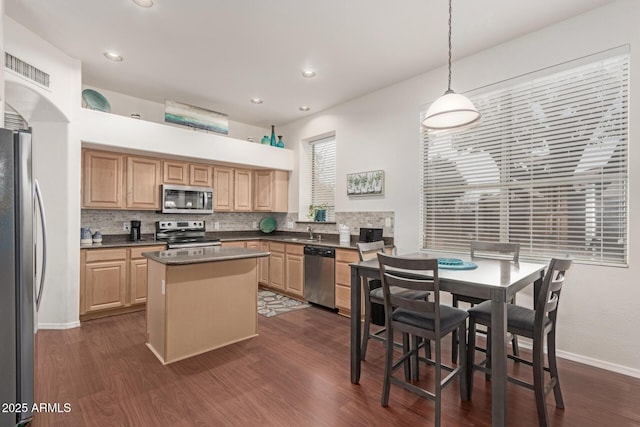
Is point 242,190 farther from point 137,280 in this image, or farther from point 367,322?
point 367,322

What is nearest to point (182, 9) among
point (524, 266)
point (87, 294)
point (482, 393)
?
point (87, 294)

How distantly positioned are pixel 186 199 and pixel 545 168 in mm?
4518

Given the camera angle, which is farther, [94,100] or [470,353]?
[94,100]

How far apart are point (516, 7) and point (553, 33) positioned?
0.57 metres

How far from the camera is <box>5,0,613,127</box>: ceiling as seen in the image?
2.62 meters

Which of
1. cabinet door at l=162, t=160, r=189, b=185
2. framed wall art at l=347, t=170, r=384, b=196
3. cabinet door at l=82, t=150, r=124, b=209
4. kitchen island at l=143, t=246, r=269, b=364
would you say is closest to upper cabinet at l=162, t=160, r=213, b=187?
cabinet door at l=162, t=160, r=189, b=185

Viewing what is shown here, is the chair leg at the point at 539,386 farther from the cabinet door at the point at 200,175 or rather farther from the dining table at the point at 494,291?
the cabinet door at the point at 200,175

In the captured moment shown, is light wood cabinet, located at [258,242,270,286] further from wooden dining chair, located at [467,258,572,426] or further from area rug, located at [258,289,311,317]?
wooden dining chair, located at [467,258,572,426]

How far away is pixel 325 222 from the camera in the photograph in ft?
16.8

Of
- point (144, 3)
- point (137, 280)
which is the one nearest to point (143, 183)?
point (137, 280)

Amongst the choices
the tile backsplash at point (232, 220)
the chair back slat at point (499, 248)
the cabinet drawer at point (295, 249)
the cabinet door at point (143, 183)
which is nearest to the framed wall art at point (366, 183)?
the tile backsplash at point (232, 220)

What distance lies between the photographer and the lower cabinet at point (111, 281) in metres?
3.65

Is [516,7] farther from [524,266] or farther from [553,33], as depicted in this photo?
[524,266]

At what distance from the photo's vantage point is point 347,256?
396cm
